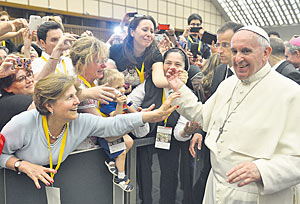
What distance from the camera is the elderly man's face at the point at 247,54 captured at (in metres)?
1.57

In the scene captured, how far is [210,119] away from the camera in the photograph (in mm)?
1911

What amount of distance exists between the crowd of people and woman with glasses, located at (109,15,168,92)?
0.05 feet

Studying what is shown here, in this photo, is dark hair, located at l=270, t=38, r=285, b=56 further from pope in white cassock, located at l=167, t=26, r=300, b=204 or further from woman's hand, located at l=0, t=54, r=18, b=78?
woman's hand, located at l=0, t=54, r=18, b=78

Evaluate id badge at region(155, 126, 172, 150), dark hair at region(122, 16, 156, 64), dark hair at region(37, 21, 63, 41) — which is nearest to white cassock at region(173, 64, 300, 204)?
id badge at region(155, 126, 172, 150)

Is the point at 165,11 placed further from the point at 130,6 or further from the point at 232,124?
the point at 232,124

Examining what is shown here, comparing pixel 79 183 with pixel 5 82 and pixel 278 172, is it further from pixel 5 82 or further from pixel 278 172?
pixel 278 172

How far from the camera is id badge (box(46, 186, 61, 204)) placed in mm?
1571

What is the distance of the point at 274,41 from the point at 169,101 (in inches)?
59.7

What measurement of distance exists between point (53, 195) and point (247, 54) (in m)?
1.42

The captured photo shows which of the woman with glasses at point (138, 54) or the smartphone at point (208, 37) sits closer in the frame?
the woman with glasses at point (138, 54)

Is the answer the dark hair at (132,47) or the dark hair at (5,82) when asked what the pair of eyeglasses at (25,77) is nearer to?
the dark hair at (5,82)

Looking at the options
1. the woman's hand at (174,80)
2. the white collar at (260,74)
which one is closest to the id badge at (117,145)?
the woman's hand at (174,80)

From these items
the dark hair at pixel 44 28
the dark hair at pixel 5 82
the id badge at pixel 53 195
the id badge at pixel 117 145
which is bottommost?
the id badge at pixel 53 195

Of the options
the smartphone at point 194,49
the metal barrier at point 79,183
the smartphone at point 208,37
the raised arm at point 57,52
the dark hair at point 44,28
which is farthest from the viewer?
the smartphone at point 194,49
